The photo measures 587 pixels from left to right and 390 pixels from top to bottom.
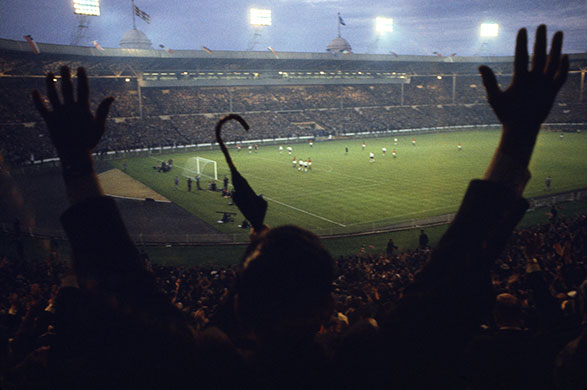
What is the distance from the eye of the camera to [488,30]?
108 m

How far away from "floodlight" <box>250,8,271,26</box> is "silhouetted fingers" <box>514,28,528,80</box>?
310 ft

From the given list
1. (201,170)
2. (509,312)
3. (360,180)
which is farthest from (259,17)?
(509,312)

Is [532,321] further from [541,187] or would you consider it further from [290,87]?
[290,87]

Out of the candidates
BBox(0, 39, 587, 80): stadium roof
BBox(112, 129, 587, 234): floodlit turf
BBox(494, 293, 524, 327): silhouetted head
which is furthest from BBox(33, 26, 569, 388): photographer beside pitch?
BBox(0, 39, 587, 80): stadium roof

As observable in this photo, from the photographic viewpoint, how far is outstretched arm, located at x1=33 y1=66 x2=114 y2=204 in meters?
1.86

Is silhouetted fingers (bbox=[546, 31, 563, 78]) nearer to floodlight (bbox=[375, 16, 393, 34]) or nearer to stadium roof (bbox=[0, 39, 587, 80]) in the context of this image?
stadium roof (bbox=[0, 39, 587, 80])

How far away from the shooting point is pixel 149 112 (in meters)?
77.2

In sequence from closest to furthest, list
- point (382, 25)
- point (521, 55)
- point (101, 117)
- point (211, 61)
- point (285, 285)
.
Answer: point (285, 285) < point (521, 55) < point (101, 117) < point (211, 61) < point (382, 25)

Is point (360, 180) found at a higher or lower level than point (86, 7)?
lower

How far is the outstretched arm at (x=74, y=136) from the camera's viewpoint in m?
1.86

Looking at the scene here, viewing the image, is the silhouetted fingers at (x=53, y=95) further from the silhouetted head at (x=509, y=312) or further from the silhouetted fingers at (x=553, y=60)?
the silhouetted head at (x=509, y=312)

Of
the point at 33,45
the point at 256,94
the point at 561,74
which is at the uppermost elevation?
the point at 33,45

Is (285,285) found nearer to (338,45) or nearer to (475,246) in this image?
(475,246)

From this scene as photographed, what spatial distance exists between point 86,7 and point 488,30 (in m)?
87.6
